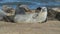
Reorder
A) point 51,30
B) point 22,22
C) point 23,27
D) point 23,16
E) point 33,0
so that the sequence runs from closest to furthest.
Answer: point 51,30, point 23,27, point 22,22, point 23,16, point 33,0

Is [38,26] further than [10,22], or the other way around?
[10,22]

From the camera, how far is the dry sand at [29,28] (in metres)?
3.01

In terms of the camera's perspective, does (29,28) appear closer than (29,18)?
Yes

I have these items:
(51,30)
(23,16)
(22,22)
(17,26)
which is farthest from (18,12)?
(51,30)

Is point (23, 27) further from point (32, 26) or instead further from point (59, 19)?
point (59, 19)

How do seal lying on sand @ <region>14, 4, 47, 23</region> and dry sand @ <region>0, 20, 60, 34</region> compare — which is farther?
seal lying on sand @ <region>14, 4, 47, 23</region>

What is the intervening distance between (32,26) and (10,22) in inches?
21.4

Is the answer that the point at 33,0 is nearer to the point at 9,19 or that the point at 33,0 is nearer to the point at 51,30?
the point at 9,19

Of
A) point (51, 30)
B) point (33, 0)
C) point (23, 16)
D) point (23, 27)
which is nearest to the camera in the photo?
point (51, 30)

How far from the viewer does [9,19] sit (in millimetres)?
3883

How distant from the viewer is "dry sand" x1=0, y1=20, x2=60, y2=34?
3.01 meters

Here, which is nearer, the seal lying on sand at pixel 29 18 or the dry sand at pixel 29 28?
the dry sand at pixel 29 28

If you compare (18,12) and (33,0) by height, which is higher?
(18,12)

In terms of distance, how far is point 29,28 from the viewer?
3.27 metres
